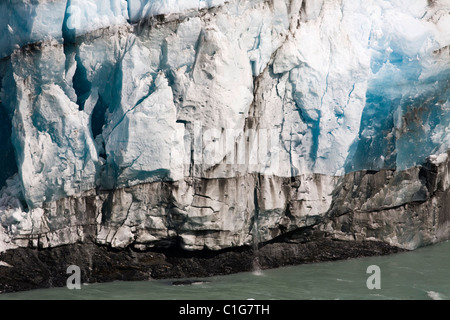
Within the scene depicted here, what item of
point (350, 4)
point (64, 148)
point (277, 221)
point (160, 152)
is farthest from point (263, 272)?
point (350, 4)

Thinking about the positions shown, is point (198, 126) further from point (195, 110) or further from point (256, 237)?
point (256, 237)

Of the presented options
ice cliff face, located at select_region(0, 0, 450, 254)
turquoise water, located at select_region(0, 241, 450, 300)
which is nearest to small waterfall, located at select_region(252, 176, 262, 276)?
ice cliff face, located at select_region(0, 0, 450, 254)

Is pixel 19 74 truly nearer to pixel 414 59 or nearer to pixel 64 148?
pixel 64 148

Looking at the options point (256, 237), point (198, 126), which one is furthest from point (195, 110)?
point (256, 237)

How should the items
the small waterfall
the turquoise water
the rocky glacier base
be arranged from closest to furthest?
the turquoise water < the rocky glacier base < the small waterfall

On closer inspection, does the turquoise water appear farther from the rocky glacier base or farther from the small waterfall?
the rocky glacier base

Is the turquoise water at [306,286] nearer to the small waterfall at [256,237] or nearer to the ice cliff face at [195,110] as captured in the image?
the small waterfall at [256,237]
